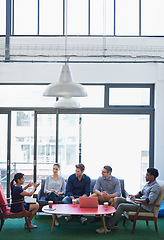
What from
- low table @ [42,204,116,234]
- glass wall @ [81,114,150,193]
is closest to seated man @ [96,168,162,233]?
low table @ [42,204,116,234]

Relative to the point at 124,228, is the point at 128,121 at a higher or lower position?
higher

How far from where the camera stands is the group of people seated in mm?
6629

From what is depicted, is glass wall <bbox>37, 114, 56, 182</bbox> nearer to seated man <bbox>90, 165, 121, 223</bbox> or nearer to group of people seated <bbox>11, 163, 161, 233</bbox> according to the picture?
group of people seated <bbox>11, 163, 161, 233</bbox>

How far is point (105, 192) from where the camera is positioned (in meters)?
7.33

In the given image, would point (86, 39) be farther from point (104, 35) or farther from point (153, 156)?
point (153, 156)

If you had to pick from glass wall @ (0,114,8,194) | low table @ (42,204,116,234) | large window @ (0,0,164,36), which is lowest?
low table @ (42,204,116,234)

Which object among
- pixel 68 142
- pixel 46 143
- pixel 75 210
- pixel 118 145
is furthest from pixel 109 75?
pixel 75 210

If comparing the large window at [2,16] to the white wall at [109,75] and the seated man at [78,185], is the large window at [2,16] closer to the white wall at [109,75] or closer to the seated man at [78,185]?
the white wall at [109,75]

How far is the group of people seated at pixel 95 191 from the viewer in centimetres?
663

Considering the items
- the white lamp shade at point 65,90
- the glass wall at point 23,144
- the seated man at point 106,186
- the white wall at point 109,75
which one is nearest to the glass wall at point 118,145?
the white wall at point 109,75

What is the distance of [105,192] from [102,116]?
2.32m

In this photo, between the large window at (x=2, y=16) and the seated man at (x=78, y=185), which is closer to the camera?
the seated man at (x=78, y=185)

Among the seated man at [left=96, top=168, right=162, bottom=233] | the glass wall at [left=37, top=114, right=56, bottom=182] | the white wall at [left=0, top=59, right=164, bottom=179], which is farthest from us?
the glass wall at [left=37, top=114, right=56, bottom=182]

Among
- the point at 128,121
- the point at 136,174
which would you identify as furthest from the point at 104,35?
the point at 136,174
